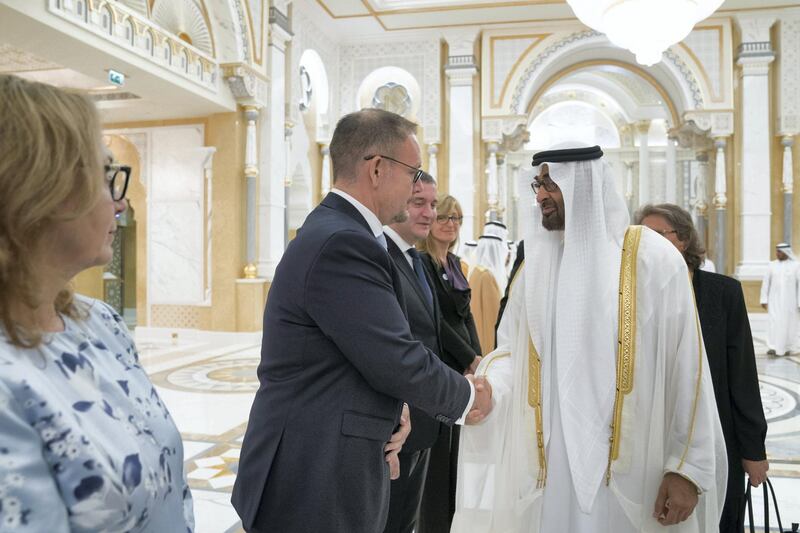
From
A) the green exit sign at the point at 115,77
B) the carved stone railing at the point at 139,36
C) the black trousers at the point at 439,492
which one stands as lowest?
the black trousers at the point at 439,492

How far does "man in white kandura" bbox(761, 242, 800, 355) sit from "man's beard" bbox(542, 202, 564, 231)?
315 inches

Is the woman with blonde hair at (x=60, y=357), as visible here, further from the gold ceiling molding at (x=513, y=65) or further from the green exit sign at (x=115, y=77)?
the gold ceiling molding at (x=513, y=65)

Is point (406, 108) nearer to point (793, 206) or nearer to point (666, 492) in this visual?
point (793, 206)

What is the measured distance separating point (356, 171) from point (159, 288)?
9.31 metres

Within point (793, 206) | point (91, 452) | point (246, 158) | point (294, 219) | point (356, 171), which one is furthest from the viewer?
point (294, 219)

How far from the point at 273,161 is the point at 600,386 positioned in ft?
28.5

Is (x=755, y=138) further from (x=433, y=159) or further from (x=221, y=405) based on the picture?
(x=221, y=405)

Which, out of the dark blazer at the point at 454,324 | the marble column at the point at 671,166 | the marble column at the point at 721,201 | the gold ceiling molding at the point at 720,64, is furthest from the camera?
the marble column at the point at 671,166

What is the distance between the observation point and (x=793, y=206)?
11.4 metres

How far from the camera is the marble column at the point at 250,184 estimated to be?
9.59 m

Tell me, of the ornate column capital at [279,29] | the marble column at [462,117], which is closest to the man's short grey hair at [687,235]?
the ornate column capital at [279,29]

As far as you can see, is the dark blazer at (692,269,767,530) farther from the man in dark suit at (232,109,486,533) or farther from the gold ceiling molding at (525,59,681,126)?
the gold ceiling molding at (525,59,681,126)

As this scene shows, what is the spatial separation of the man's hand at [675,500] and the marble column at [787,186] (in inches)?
447

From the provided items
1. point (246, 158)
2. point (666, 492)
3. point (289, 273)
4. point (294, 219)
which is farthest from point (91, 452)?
point (294, 219)
